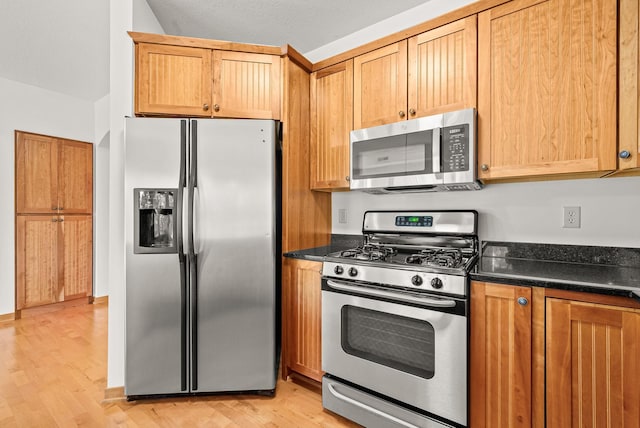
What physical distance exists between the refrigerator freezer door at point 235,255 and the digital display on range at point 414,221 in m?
0.91

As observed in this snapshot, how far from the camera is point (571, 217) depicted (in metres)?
1.73

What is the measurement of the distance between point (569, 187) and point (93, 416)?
308cm

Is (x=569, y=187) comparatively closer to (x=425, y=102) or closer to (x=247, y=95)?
(x=425, y=102)

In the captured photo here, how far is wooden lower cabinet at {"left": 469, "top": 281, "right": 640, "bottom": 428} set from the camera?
45.8 inches

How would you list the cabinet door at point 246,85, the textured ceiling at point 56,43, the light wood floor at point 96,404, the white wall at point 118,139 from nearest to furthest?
the light wood floor at point 96,404, the white wall at point 118,139, the cabinet door at point 246,85, the textured ceiling at point 56,43

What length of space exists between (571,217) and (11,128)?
5366mm

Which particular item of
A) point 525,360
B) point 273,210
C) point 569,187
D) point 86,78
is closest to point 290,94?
point 273,210

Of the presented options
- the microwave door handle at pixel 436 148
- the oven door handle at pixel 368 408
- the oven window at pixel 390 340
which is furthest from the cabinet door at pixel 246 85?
the oven door handle at pixel 368 408

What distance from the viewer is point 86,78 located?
3604 millimetres

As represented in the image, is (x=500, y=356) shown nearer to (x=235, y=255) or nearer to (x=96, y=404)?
(x=235, y=255)

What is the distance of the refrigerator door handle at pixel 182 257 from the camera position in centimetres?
193

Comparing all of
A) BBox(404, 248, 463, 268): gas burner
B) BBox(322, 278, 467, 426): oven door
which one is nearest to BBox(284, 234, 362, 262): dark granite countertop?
BBox(322, 278, 467, 426): oven door

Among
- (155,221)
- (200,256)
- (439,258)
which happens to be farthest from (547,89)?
(155,221)

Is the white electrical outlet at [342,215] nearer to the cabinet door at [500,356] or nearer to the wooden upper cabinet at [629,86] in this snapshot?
the cabinet door at [500,356]
